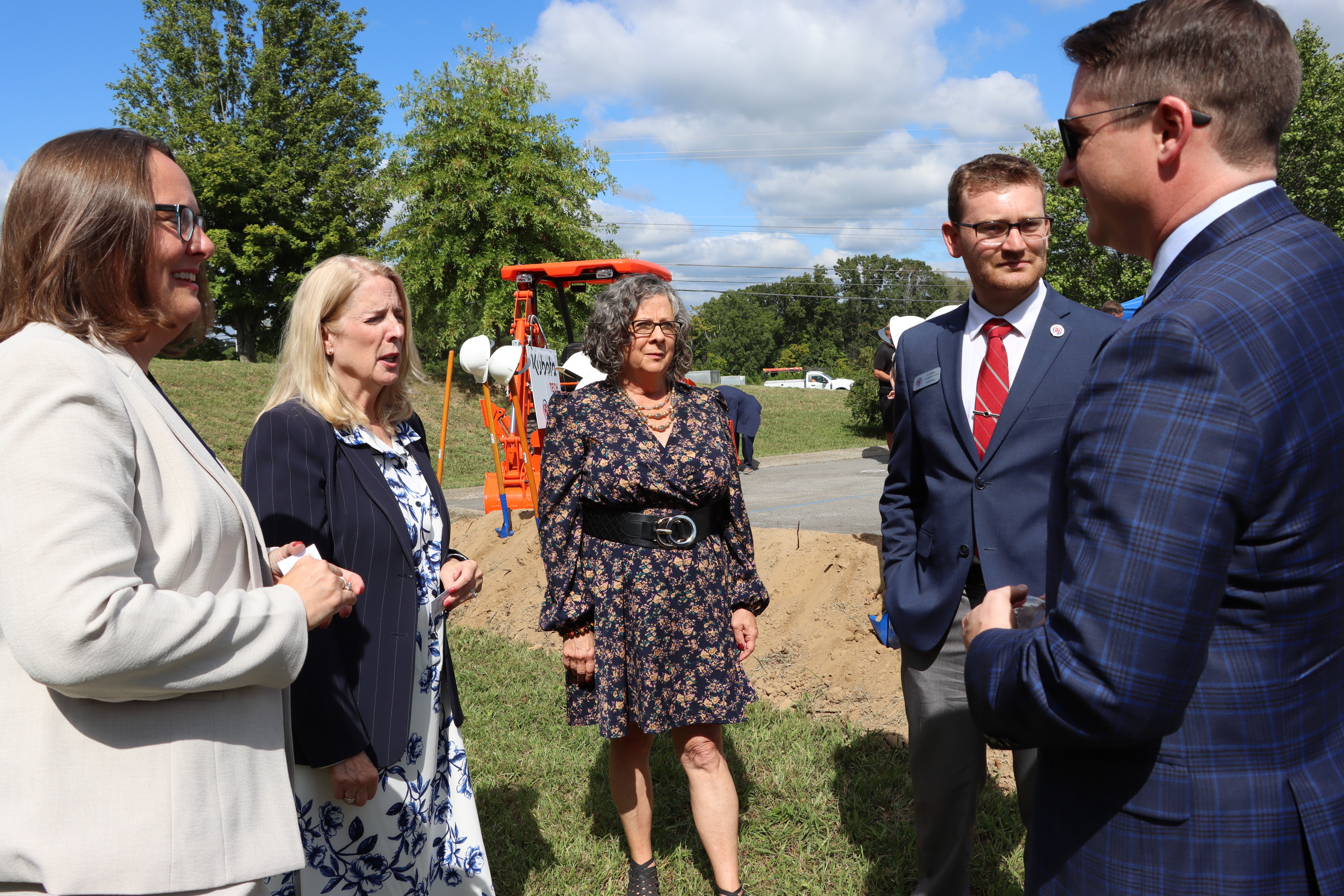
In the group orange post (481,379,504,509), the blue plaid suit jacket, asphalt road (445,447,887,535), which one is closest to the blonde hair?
the blue plaid suit jacket

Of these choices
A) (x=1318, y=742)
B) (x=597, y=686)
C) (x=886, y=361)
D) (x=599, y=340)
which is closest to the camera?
(x=1318, y=742)

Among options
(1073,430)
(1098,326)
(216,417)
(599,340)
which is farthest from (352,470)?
(216,417)

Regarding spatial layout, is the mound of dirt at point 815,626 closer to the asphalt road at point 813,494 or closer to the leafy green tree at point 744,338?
the asphalt road at point 813,494

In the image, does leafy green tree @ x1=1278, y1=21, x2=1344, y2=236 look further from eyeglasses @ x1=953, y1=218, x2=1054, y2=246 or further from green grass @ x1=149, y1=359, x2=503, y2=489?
eyeglasses @ x1=953, y1=218, x2=1054, y2=246

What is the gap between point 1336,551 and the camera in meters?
1.19

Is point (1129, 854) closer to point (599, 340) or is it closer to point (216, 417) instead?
point (599, 340)

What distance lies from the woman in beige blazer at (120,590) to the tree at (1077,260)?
99.5ft

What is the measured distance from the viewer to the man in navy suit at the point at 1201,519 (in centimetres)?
114

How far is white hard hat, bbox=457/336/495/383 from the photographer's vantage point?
10.7 meters

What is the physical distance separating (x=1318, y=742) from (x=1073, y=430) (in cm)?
57

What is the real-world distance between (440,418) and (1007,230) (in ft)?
69.9

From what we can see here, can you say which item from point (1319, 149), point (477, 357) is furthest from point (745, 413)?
point (1319, 149)

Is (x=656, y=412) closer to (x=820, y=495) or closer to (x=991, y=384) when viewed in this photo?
(x=991, y=384)

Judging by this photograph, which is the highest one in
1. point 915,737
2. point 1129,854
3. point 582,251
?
point 582,251
